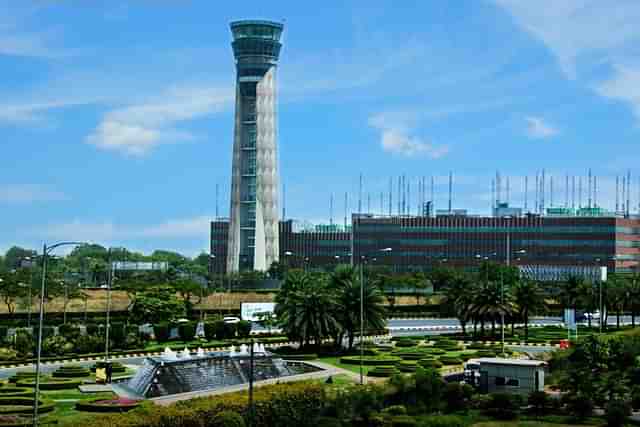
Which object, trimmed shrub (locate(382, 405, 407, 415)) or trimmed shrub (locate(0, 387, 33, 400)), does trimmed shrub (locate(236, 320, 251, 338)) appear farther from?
trimmed shrub (locate(382, 405, 407, 415))

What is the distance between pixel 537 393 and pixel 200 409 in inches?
906

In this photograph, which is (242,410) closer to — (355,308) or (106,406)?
(106,406)

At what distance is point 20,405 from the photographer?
61656mm

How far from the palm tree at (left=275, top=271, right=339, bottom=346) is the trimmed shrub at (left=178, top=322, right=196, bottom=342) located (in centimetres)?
1544

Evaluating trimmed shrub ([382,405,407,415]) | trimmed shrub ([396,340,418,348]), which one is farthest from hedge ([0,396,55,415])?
trimmed shrub ([396,340,418,348])

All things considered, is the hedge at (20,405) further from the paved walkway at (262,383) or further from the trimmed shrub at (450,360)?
the trimmed shrub at (450,360)

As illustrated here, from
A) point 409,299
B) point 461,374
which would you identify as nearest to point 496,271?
point 409,299

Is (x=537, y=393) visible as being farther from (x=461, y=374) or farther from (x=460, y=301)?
(x=460, y=301)

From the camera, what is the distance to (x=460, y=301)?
114m

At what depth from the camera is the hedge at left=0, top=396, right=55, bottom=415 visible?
57281mm

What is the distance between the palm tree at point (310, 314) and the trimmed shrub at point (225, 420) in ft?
155

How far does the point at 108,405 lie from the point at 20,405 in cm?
647

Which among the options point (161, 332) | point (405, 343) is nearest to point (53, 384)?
point (161, 332)

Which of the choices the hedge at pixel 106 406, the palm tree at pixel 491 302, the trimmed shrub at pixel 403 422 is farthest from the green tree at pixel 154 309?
the trimmed shrub at pixel 403 422
